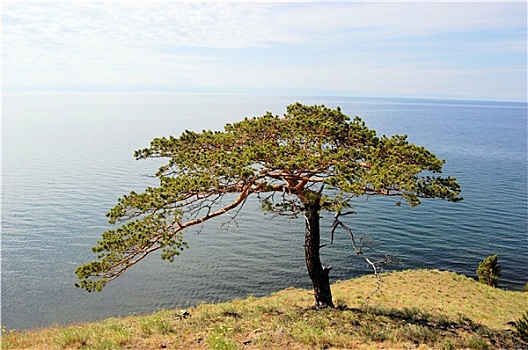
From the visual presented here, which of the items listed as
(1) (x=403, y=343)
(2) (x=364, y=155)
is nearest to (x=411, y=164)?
(2) (x=364, y=155)

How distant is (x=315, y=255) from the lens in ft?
51.0

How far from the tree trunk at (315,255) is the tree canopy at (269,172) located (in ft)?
0.94

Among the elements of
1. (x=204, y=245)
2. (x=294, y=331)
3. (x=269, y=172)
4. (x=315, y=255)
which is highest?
(x=269, y=172)

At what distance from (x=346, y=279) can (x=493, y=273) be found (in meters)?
10.5

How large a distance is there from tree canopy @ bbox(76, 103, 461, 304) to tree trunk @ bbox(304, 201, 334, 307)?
0.94ft

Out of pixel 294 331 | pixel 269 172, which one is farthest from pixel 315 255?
pixel 269 172

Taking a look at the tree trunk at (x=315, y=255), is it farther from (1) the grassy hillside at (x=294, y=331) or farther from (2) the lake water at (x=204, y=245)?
(2) the lake water at (x=204, y=245)

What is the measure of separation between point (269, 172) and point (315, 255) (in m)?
4.04

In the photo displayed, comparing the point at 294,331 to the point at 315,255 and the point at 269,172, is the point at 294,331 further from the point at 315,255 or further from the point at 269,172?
the point at 269,172

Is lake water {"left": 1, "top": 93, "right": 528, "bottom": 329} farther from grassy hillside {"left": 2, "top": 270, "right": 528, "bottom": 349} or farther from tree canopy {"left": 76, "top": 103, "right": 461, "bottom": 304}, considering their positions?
tree canopy {"left": 76, "top": 103, "right": 461, "bottom": 304}

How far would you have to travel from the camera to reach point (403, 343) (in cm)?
1151

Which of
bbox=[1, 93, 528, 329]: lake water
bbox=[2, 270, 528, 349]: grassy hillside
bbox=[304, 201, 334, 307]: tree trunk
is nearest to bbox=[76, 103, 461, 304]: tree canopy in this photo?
bbox=[304, 201, 334, 307]: tree trunk

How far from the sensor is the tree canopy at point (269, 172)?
12.1m

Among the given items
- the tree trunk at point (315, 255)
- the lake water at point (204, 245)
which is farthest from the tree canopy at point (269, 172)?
the lake water at point (204, 245)
